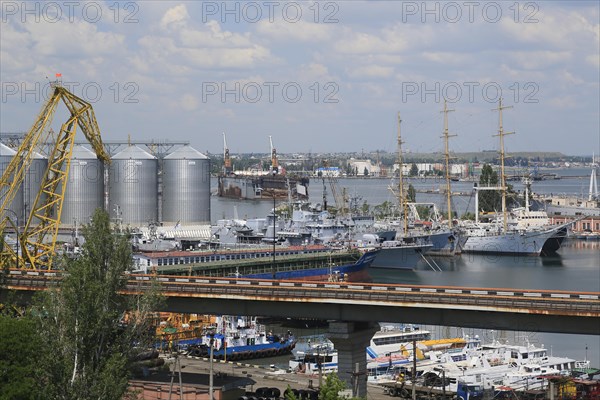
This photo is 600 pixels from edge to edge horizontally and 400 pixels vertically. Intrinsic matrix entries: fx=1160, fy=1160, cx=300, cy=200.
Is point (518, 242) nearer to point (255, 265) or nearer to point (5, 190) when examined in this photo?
point (255, 265)

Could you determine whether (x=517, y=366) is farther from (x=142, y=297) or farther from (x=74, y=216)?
(x=74, y=216)

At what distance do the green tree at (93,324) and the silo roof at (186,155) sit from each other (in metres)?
69.2

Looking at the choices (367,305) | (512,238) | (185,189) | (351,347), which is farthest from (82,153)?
(367,305)

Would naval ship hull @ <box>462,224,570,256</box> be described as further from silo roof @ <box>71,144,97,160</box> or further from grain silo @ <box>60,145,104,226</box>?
silo roof @ <box>71,144,97,160</box>

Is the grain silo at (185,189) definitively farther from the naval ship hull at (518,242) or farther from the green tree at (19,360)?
the green tree at (19,360)

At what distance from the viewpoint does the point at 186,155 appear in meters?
99.2

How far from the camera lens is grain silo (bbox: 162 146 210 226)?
97000 millimetres

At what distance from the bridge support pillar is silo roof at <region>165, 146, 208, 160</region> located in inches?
2585

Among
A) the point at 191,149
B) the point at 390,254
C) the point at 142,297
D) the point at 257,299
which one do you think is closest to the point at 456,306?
the point at 257,299

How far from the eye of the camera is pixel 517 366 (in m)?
43.1

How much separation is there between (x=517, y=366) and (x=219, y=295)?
13207 mm

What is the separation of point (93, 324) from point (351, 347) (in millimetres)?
9522

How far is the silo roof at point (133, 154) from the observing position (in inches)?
3880

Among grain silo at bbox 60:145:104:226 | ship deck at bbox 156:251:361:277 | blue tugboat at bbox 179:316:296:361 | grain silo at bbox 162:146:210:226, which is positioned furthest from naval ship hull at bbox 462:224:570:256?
blue tugboat at bbox 179:316:296:361
